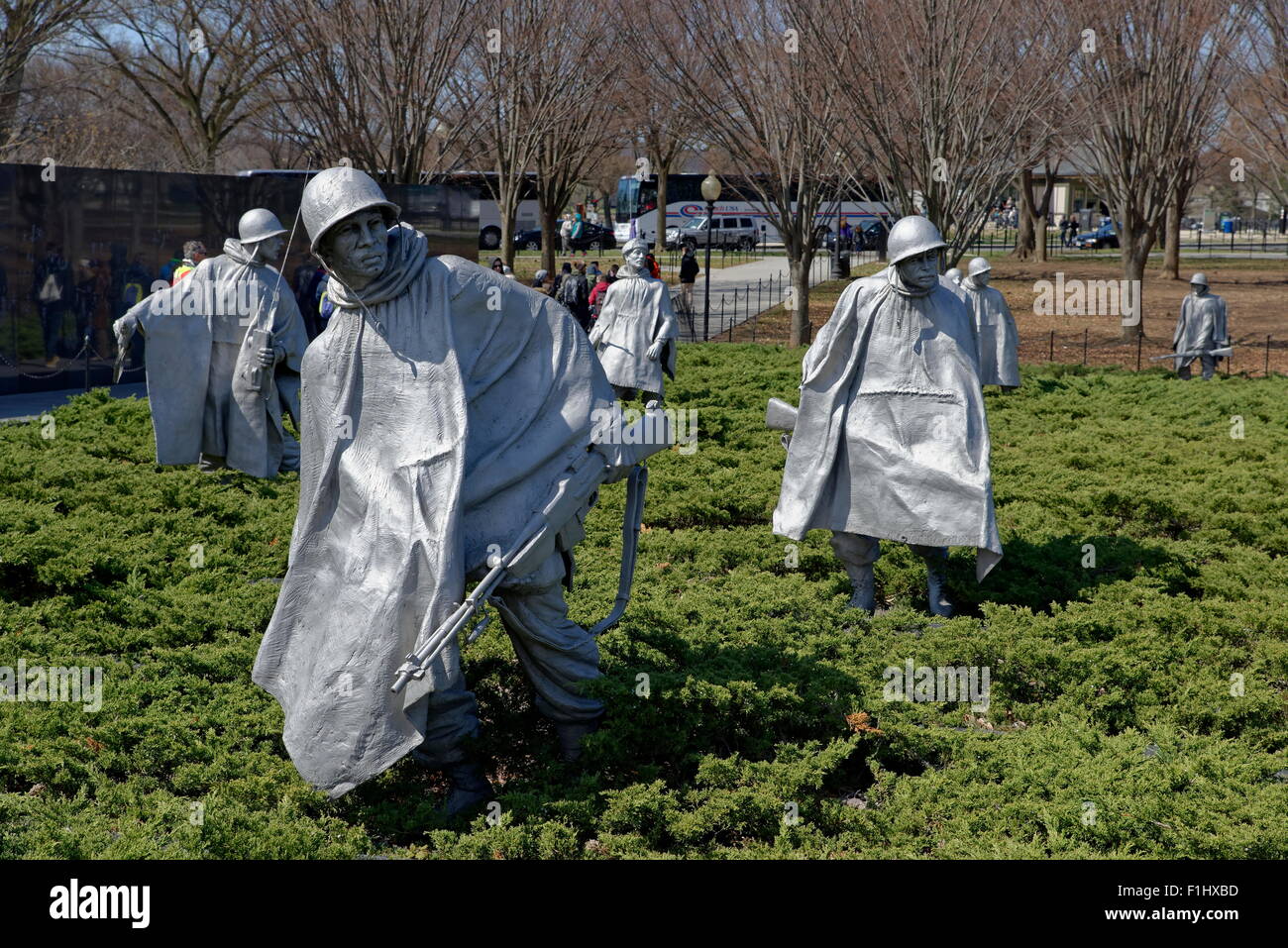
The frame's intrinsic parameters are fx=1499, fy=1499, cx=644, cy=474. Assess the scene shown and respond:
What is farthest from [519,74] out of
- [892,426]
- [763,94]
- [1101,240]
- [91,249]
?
[1101,240]

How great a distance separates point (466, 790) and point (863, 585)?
334cm

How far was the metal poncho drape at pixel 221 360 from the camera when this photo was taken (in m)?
11.0

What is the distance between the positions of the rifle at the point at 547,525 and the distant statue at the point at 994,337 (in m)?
10.9

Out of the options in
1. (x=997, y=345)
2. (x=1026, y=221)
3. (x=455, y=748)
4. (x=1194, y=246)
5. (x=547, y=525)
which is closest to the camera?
(x=547, y=525)

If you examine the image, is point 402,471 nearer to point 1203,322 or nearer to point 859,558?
point 859,558

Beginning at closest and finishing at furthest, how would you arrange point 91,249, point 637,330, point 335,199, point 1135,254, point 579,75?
1. point 335,199
2. point 637,330
3. point 91,249
4. point 579,75
5. point 1135,254

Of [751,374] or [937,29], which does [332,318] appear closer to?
[751,374]

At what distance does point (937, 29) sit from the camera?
17.5m

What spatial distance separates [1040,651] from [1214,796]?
1618mm

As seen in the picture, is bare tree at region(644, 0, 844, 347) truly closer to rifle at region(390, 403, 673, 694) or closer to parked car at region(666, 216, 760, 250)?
rifle at region(390, 403, 673, 694)

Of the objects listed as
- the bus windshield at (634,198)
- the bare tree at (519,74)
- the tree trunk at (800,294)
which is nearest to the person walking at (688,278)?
the bare tree at (519,74)

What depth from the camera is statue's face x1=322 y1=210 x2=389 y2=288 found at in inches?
188

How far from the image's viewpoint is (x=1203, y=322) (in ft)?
59.4

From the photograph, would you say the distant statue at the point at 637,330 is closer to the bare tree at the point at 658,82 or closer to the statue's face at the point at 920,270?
the bare tree at the point at 658,82
